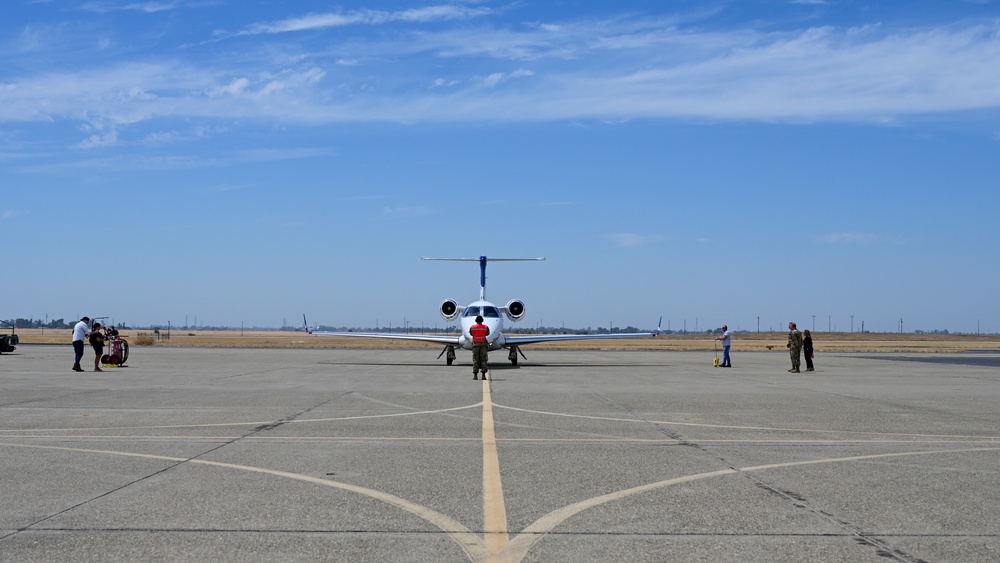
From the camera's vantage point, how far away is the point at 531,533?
583cm

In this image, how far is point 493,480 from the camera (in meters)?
7.83

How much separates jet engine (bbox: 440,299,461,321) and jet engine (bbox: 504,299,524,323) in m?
2.11

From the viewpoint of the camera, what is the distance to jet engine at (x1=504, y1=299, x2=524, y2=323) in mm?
35625

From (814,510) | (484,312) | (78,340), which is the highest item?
(484,312)

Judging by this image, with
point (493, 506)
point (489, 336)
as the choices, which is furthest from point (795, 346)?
point (493, 506)

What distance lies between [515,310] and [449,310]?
2.79 meters

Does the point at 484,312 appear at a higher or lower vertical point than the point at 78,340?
higher

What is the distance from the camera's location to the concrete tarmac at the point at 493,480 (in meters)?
5.54

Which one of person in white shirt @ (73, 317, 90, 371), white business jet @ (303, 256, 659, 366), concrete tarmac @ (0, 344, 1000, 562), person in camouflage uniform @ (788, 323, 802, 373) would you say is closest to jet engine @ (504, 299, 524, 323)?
white business jet @ (303, 256, 659, 366)

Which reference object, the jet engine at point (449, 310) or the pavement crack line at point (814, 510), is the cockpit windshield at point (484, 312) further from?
the pavement crack line at point (814, 510)

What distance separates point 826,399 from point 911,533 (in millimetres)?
12445

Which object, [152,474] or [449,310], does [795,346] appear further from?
[152,474]

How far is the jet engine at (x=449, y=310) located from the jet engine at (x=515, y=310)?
2.11m

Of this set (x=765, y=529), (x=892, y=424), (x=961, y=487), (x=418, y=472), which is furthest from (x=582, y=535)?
(x=892, y=424)
